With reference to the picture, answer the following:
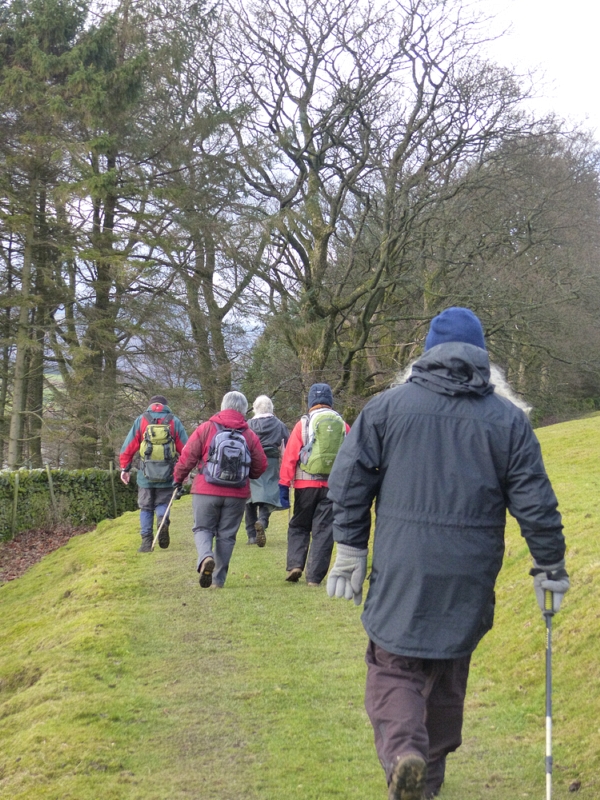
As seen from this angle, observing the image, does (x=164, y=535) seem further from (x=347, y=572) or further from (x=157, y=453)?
(x=347, y=572)

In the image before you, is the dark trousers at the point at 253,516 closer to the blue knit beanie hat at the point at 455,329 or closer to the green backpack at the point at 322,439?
the green backpack at the point at 322,439

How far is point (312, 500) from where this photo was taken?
8.73m

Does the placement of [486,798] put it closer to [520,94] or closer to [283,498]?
[283,498]

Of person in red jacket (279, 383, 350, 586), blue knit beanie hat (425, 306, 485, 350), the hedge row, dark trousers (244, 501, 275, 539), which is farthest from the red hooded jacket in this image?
the hedge row

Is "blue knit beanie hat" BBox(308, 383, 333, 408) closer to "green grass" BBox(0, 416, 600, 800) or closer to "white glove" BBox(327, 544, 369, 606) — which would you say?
"green grass" BBox(0, 416, 600, 800)

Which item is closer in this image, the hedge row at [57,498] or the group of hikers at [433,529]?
the group of hikers at [433,529]

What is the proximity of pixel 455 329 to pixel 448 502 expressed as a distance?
81 centimetres

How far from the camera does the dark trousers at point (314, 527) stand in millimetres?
8648

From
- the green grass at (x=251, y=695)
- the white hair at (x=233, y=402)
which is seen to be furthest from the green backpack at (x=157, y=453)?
the white hair at (x=233, y=402)

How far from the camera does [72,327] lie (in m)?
23.3

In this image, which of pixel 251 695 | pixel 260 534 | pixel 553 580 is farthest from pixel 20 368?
pixel 553 580

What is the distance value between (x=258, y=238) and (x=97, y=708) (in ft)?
64.4

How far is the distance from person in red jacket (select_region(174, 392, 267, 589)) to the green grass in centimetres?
54

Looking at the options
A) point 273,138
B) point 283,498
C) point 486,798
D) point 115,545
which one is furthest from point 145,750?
point 273,138
